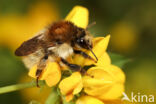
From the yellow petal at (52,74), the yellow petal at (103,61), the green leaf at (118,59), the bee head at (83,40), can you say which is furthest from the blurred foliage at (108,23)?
the yellow petal at (52,74)

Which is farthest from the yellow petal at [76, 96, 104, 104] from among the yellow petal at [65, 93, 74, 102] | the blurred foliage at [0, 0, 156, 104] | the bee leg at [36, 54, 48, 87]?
the blurred foliage at [0, 0, 156, 104]

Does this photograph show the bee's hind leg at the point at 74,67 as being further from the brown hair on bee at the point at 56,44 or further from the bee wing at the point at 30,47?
the bee wing at the point at 30,47

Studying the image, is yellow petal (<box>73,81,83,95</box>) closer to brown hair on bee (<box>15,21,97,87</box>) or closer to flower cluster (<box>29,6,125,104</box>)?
flower cluster (<box>29,6,125,104</box>)

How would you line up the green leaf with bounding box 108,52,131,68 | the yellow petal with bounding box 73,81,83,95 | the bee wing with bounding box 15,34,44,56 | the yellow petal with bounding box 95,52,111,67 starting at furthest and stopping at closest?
the green leaf with bounding box 108,52,131,68
the yellow petal with bounding box 95,52,111,67
the bee wing with bounding box 15,34,44,56
the yellow petal with bounding box 73,81,83,95

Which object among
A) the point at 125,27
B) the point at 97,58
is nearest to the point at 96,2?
the point at 125,27

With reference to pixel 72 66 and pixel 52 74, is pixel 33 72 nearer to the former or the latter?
pixel 52 74

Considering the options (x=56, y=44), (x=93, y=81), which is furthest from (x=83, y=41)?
(x=93, y=81)

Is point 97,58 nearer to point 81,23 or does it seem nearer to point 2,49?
point 81,23
